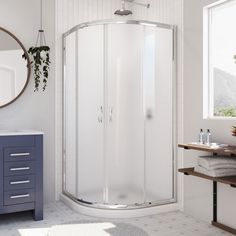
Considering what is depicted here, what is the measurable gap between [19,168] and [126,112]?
48.0 inches

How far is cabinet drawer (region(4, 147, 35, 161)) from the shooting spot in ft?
10.5

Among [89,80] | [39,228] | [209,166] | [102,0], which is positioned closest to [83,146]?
[89,80]

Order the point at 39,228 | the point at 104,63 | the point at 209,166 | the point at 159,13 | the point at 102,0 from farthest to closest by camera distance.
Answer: the point at 102,0 → the point at 159,13 → the point at 104,63 → the point at 39,228 → the point at 209,166

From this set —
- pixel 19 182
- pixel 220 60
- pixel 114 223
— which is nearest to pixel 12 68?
pixel 19 182

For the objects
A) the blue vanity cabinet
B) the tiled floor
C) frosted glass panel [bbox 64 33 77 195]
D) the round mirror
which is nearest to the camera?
the tiled floor

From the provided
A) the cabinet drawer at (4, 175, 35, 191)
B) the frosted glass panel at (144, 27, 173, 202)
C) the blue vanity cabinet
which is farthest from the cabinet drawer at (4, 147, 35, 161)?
the frosted glass panel at (144, 27, 173, 202)

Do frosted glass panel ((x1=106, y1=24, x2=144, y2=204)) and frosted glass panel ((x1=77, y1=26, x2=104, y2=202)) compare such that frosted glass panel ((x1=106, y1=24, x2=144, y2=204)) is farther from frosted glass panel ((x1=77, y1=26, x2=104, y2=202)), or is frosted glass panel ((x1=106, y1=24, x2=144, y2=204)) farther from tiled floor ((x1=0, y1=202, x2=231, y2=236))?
tiled floor ((x1=0, y1=202, x2=231, y2=236))

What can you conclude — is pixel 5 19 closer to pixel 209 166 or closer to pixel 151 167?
Answer: pixel 151 167

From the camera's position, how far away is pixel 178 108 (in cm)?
360

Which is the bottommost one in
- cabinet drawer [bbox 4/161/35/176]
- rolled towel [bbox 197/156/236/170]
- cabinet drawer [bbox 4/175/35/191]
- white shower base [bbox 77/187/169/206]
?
white shower base [bbox 77/187/169/206]

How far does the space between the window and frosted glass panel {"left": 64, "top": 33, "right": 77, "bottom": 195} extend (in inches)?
56.3

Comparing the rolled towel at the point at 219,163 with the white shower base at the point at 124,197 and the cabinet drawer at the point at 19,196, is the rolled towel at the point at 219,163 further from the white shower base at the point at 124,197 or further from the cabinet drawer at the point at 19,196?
the cabinet drawer at the point at 19,196

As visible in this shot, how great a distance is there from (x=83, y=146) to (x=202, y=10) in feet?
6.12

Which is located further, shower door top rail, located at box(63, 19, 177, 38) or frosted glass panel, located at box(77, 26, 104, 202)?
frosted glass panel, located at box(77, 26, 104, 202)
